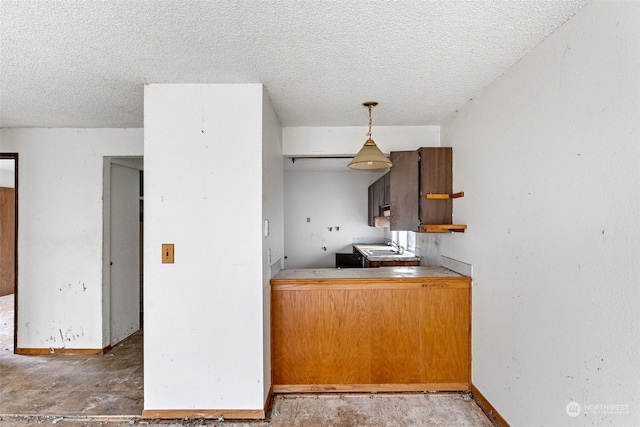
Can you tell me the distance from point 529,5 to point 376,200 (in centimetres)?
371

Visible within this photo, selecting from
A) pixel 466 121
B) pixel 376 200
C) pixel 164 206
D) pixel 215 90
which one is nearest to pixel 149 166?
pixel 164 206

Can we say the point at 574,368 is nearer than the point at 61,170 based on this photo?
Yes

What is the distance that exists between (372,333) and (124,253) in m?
2.92

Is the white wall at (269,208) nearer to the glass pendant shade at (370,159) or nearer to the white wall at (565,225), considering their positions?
the glass pendant shade at (370,159)

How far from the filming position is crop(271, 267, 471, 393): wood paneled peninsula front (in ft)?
8.96

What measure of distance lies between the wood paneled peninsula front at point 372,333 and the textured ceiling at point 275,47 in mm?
1490

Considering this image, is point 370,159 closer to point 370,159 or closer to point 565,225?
point 370,159

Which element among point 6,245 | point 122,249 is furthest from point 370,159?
point 6,245

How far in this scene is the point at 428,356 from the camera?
9.00 feet

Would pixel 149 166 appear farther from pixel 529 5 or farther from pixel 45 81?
pixel 529 5

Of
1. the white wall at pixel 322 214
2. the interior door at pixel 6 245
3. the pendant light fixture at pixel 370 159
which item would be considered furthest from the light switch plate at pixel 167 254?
the interior door at pixel 6 245

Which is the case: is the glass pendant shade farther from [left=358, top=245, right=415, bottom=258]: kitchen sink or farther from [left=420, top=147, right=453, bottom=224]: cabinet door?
[left=358, top=245, right=415, bottom=258]: kitchen sink

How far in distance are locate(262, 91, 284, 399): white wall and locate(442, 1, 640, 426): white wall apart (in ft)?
5.14

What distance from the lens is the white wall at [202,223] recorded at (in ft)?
7.68
